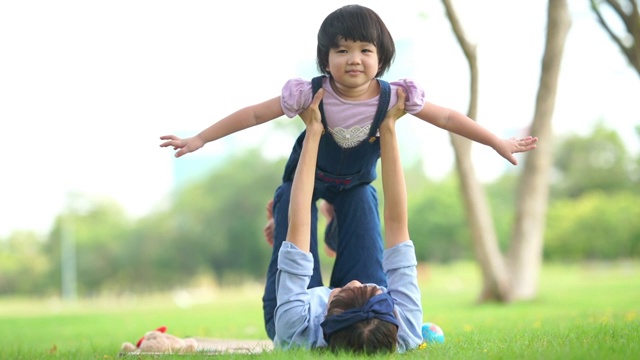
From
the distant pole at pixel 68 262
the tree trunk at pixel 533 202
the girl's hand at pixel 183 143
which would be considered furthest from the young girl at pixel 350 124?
the distant pole at pixel 68 262

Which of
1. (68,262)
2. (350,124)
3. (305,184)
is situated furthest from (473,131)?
(68,262)

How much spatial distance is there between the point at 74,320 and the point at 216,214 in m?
19.6

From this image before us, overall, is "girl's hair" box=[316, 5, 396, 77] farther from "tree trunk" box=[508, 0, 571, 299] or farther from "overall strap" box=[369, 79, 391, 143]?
"tree trunk" box=[508, 0, 571, 299]

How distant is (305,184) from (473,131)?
840 mm

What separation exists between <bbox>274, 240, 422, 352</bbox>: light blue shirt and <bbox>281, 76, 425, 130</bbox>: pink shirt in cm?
69

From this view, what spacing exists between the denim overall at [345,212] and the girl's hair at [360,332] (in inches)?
31.9

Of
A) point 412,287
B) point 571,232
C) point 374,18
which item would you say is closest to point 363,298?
point 412,287

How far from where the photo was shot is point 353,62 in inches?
147

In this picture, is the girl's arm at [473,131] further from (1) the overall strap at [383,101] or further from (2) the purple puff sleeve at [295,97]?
(2) the purple puff sleeve at [295,97]

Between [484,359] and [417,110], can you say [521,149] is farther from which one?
[484,359]

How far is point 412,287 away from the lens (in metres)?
3.62

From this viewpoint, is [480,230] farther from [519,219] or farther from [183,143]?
[183,143]

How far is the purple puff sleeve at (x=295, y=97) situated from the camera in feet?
12.8

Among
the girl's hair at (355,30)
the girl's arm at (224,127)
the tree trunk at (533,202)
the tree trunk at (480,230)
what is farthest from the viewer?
the tree trunk at (480,230)
